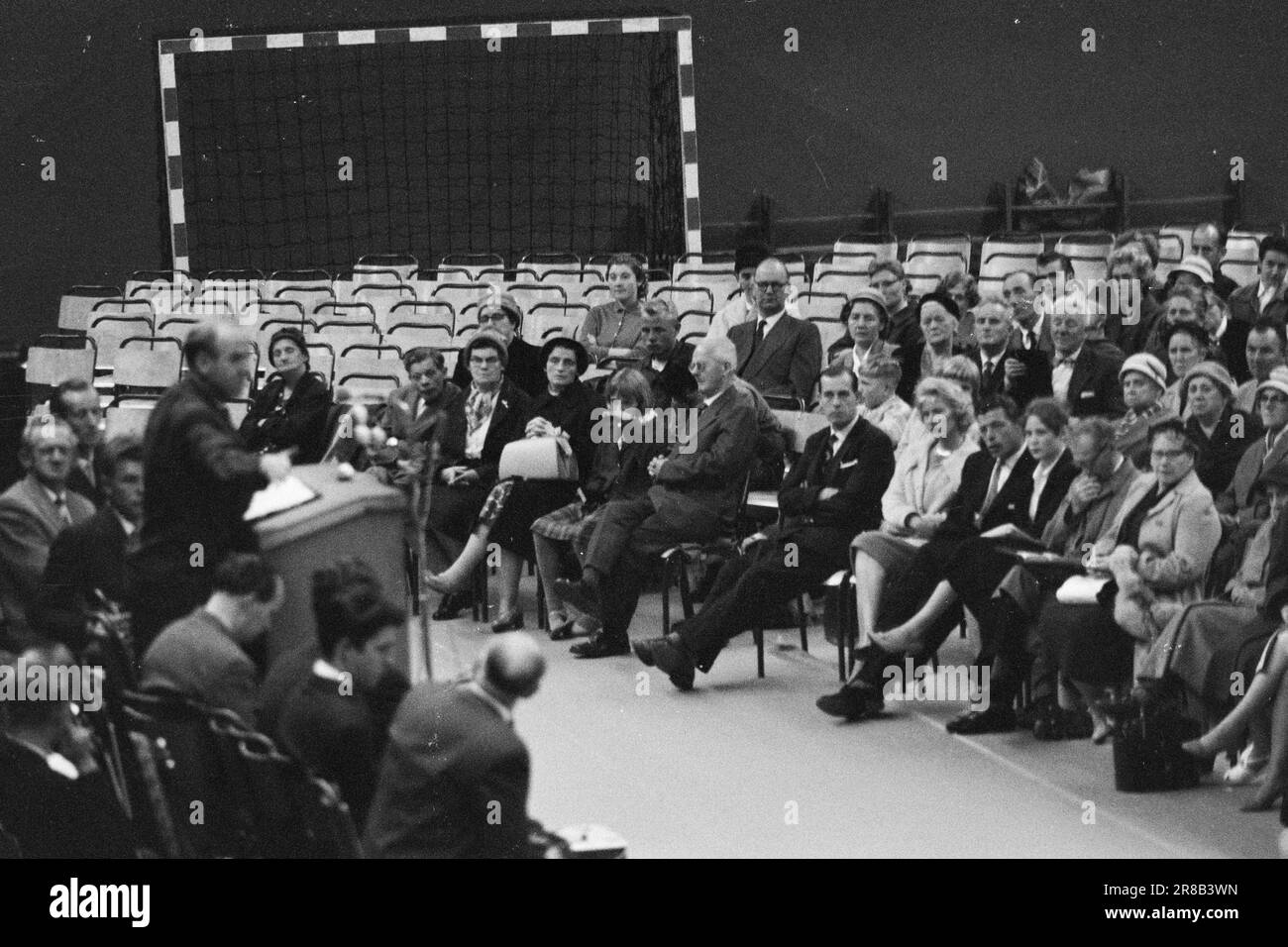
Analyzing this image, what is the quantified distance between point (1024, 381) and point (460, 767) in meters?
2.65

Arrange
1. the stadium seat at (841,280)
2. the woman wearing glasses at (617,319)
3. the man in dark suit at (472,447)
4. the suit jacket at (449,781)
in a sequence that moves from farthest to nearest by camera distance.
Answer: the stadium seat at (841,280), the woman wearing glasses at (617,319), the man in dark suit at (472,447), the suit jacket at (449,781)

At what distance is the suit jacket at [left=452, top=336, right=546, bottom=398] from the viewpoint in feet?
18.6

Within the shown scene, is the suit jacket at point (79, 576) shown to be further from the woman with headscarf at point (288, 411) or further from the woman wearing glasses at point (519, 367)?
the woman wearing glasses at point (519, 367)

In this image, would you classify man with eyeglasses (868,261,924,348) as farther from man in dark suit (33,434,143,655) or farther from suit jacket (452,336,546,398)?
man in dark suit (33,434,143,655)

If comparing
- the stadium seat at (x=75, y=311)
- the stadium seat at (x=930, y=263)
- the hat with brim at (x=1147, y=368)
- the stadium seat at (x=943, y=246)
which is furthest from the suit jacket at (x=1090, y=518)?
the stadium seat at (x=75, y=311)

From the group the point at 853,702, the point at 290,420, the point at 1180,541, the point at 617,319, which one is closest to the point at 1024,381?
the point at 1180,541

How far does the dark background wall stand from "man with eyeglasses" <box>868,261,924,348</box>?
42.5 inches

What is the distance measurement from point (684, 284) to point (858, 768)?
4069 millimetres

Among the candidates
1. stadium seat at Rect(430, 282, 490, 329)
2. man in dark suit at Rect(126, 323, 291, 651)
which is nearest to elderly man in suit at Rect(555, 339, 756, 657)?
man in dark suit at Rect(126, 323, 291, 651)

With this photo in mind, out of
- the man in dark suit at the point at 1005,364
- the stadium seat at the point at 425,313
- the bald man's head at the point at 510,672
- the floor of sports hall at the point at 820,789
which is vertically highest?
the stadium seat at the point at 425,313

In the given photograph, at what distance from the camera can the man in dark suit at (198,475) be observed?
148 inches

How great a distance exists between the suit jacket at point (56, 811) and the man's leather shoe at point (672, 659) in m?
1.43

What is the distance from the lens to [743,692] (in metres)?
4.88
